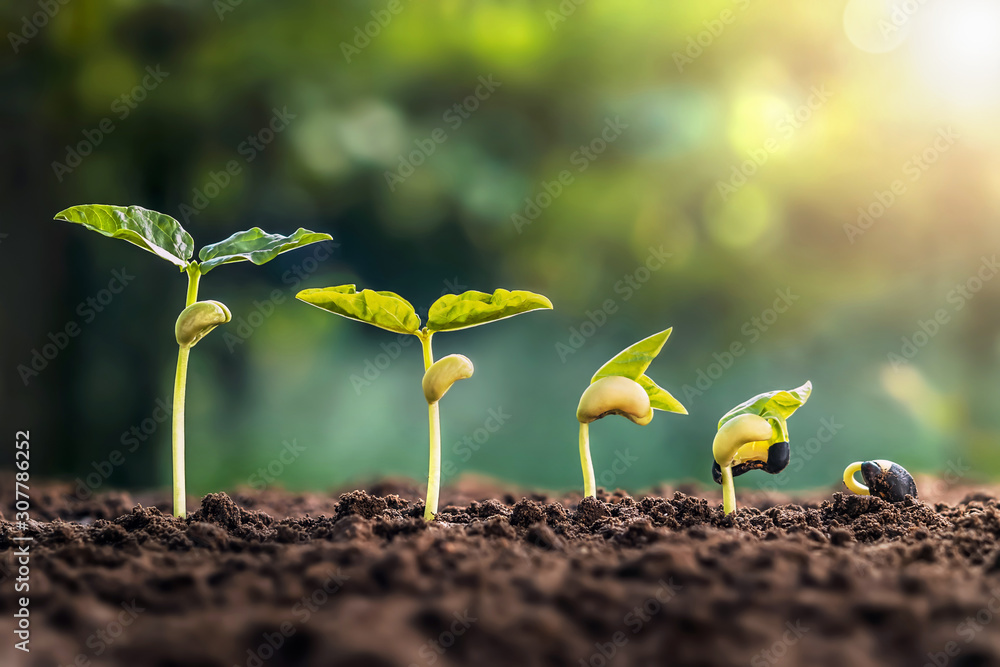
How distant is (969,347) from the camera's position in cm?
272

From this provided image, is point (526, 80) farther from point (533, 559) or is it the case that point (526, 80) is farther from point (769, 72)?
point (533, 559)

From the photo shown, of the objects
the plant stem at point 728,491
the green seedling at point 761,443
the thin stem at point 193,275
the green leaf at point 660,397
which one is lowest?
the plant stem at point 728,491

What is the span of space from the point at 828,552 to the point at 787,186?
2.16 metres

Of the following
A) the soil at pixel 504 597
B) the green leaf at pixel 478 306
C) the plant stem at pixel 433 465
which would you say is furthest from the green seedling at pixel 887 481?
the plant stem at pixel 433 465

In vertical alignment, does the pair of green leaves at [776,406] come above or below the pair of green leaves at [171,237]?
below

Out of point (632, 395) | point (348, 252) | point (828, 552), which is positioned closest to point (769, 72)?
point (348, 252)

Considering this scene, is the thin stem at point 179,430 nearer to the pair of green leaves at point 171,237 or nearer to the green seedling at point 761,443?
the pair of green leaves at point 171,237

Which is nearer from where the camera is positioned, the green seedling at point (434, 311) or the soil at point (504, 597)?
the soil at point (504, 597)

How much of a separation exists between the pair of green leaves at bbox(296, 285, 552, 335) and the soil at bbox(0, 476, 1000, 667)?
1.27ft

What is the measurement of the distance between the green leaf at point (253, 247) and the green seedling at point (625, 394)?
595mm

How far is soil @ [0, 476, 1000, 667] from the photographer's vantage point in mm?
593

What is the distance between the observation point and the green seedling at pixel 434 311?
4.05 feet

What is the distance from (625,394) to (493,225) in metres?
1.58

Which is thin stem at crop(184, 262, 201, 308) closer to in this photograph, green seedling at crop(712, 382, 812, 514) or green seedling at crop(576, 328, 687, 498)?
green seedling at crop(576, 328, 687, 498)
